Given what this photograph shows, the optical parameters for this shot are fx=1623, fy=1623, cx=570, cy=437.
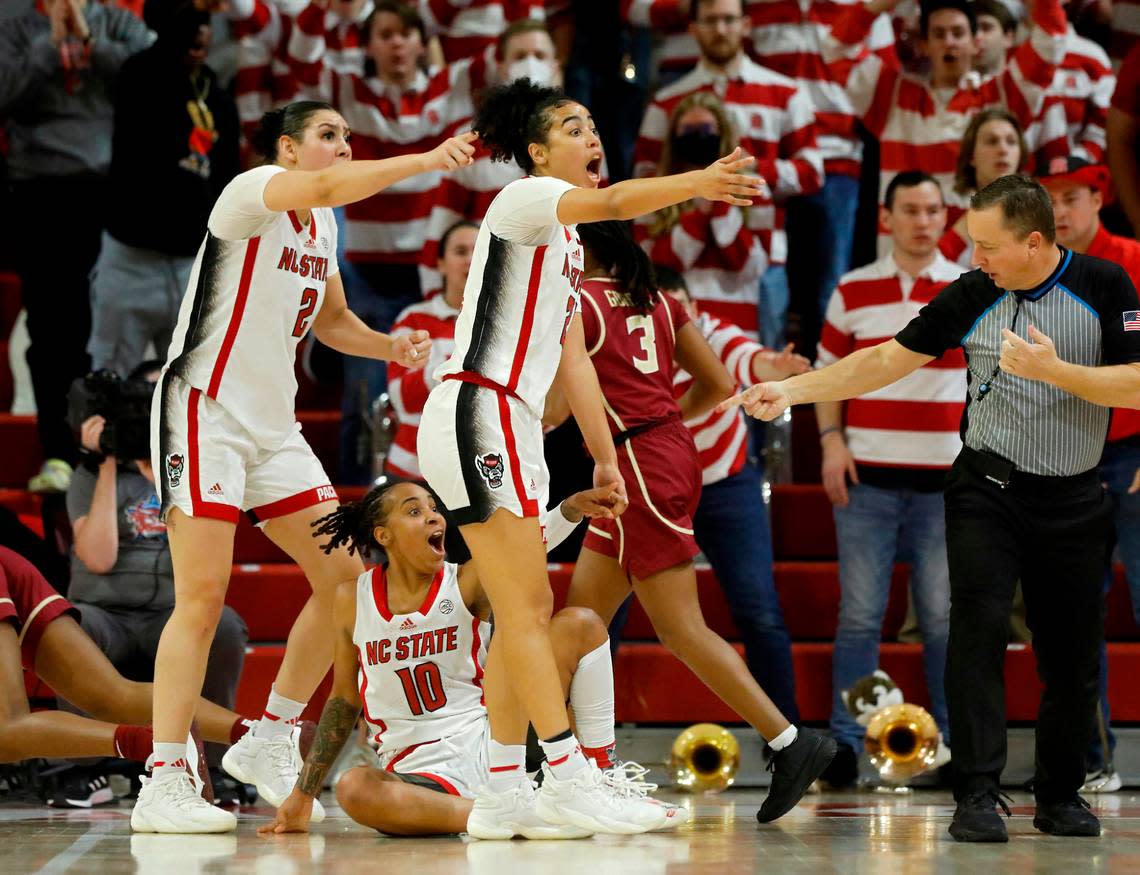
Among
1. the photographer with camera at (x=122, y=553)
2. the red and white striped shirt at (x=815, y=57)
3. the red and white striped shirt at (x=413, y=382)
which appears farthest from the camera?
the red and white striped shirt at (x=815, y=57)

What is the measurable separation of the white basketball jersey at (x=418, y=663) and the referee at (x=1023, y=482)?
3.65 feet

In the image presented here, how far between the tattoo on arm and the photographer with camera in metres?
1.28

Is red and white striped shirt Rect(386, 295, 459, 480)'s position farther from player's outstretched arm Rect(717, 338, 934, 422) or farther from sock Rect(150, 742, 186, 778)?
player's outstretched arm Rect(717, 338, 934, 422)

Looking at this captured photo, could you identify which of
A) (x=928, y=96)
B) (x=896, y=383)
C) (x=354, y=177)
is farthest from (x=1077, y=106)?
(x=354, y=177)

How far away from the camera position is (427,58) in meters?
8.38

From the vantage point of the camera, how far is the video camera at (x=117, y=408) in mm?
5762

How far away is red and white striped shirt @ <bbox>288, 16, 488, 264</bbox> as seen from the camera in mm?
7754

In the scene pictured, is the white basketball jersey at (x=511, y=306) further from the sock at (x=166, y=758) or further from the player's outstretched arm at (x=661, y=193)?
the sock at (x=166, y=758)

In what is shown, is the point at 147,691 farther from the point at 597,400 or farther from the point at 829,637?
the point at 829,637

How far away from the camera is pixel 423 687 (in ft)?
15.5

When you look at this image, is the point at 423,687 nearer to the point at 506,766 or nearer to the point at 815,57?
the point at 506,766

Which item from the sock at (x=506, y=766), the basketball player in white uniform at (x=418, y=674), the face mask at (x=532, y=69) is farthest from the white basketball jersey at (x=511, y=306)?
the face mask at (x=532, y=69)

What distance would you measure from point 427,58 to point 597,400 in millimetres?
4330

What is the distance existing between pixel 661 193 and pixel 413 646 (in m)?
1.62
